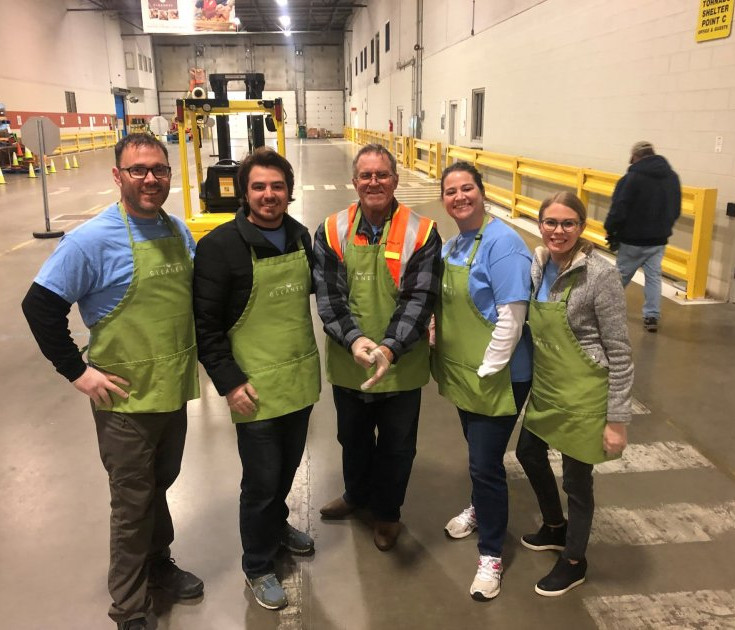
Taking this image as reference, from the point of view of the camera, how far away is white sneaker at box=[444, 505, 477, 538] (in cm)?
292

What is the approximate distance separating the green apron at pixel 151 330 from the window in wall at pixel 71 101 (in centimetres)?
3312

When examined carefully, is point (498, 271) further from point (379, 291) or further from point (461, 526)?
point (461, 526)

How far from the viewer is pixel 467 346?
2.44 meters

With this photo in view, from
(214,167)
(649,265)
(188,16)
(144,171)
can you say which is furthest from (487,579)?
(188,16)

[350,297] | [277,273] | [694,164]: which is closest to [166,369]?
[277,273]

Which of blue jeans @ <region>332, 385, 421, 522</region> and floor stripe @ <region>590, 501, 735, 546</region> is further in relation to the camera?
floor stripe @ <region>590, 501, 735, 546</region>

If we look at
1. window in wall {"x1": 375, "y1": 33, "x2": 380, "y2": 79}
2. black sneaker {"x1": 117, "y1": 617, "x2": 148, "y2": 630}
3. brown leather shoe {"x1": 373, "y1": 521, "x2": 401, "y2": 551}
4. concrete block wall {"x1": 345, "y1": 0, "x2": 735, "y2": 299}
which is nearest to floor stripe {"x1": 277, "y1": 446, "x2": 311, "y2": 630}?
brown leather shoe {"x1": 373, "y1": 521, "x2": 401, "y2": 551}

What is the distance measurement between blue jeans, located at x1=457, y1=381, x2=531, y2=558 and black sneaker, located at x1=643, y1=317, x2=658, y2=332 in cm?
380

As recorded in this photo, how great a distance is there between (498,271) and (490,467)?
2.72 feet

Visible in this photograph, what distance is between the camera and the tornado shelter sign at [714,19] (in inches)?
234

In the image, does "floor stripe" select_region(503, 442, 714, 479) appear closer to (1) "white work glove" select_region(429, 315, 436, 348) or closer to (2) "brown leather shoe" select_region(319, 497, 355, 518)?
(2) "brown leather shoe" select_region(319, 497, 355, 518)

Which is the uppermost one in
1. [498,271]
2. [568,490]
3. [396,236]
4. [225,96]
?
[225,96]

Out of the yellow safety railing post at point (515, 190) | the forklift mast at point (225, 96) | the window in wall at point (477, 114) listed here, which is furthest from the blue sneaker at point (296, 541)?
the window in wall at point (477, 114)

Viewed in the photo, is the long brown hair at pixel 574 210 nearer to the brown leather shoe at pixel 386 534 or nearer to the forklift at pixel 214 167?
the brown leather shoe at pixel 386 534
